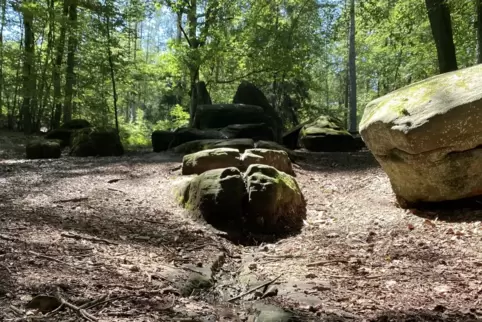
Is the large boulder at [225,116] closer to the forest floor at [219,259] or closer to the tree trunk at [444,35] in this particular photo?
the tree trunk at [444,35]

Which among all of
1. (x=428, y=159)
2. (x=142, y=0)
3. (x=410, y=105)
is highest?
(x=142, y=0)

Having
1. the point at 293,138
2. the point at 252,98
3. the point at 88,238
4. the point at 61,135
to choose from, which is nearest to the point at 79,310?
the point at 88,238

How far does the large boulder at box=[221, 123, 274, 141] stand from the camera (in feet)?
42.4

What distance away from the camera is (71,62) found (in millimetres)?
17828

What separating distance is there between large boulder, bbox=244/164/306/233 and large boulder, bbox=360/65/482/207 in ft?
4.99

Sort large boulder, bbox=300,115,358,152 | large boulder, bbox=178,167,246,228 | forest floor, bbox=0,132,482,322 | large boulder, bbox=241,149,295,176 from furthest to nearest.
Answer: large boulder, bbox=300,115,358,152, large boulder, bbox=241,149,295,176, large boulder, bbox=178,167,246,228, forest floor, bbox=0,132,482,322

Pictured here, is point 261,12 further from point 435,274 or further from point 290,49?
point 435,274

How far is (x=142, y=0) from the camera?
66.0 ft

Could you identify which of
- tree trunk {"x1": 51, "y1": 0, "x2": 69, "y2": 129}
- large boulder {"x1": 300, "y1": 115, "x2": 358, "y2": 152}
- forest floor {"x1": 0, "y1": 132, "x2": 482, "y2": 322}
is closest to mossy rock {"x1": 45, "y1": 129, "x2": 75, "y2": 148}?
tree trunk {"x1": 51, "y1": 0, "x2": 69, "y2": 129}

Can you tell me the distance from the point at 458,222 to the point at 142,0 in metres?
18.8

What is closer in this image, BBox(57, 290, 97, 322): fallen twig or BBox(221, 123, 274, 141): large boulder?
BBox(57, 290, 97, 322): fallen twig

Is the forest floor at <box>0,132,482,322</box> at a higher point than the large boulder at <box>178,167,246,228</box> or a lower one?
lower

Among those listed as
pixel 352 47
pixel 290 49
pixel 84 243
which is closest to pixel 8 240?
pixel 84 243

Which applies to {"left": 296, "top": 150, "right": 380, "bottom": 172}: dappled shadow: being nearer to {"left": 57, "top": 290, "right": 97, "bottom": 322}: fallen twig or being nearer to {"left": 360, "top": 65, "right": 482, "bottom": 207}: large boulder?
{"left": 360, "top": 65, "right": 482, "bottom": 207}: large boulder
